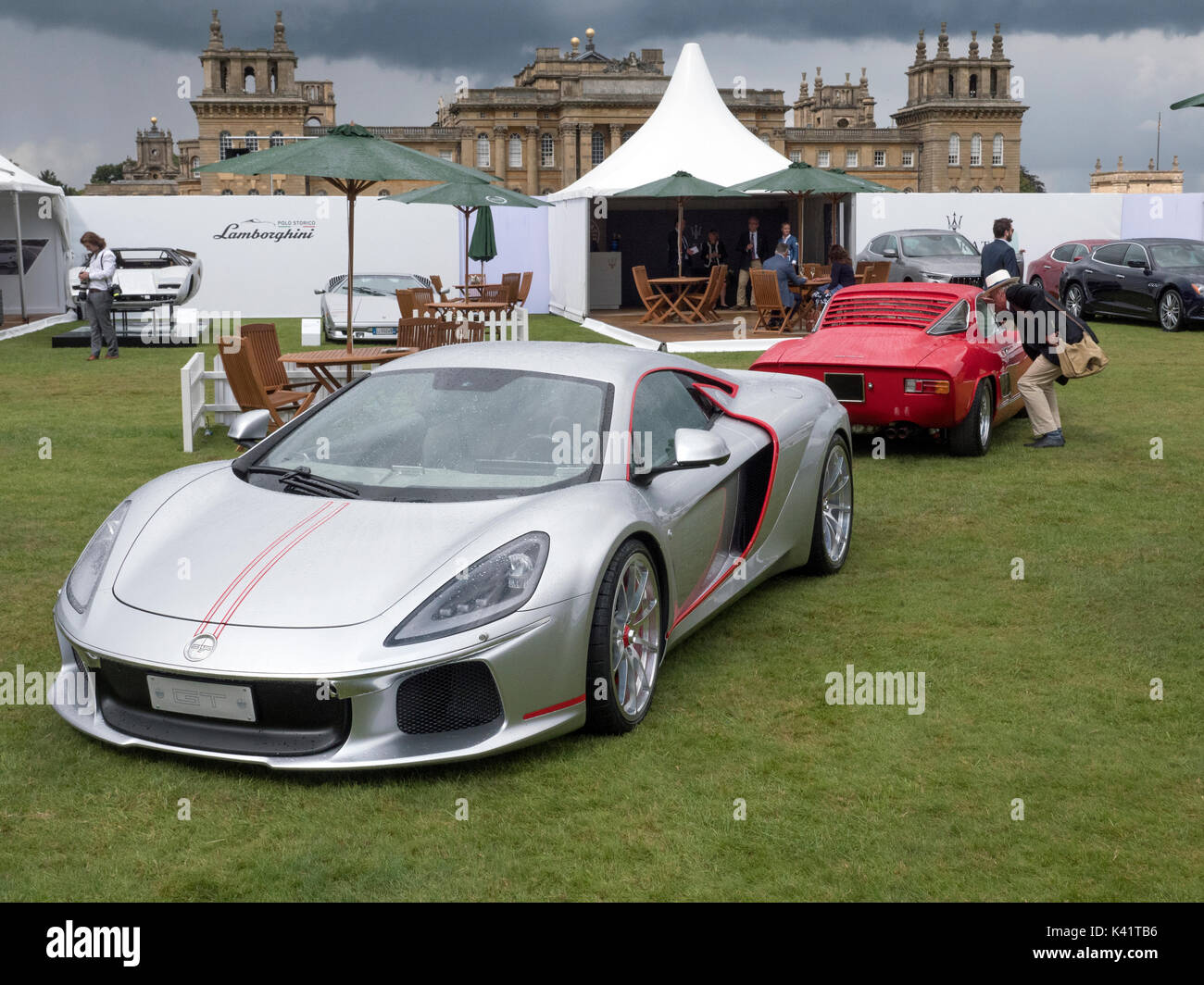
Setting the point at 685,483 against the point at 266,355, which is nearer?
the point at 685,483

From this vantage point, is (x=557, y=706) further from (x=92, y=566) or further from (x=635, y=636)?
(x=92, y=566)

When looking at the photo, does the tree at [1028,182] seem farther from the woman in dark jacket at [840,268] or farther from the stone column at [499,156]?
the woman in dark jacket at [840,268]

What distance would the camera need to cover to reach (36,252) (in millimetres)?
27484

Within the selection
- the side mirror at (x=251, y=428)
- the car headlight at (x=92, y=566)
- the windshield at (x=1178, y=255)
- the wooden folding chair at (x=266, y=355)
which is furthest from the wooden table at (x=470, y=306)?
the car headlight at (x=92, y=566)

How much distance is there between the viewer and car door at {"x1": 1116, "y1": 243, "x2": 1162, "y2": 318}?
74.4 feet

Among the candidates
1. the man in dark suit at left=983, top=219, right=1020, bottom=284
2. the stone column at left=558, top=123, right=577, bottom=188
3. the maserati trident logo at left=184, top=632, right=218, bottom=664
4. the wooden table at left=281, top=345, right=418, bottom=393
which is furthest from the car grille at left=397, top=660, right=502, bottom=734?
the stone column at left=558, top=123, right=577, bottom=188

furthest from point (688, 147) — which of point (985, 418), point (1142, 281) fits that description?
point (985, 418)

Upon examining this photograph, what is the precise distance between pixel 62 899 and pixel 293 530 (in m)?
1.45

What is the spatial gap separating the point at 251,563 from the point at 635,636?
1.36m

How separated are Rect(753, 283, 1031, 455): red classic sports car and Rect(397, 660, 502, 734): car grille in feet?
19.5

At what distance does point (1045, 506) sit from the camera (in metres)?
8.65

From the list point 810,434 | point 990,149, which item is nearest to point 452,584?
point 810,434

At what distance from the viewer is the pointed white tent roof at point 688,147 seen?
25.5m

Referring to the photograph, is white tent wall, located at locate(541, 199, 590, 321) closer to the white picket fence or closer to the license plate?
the white picket fence
